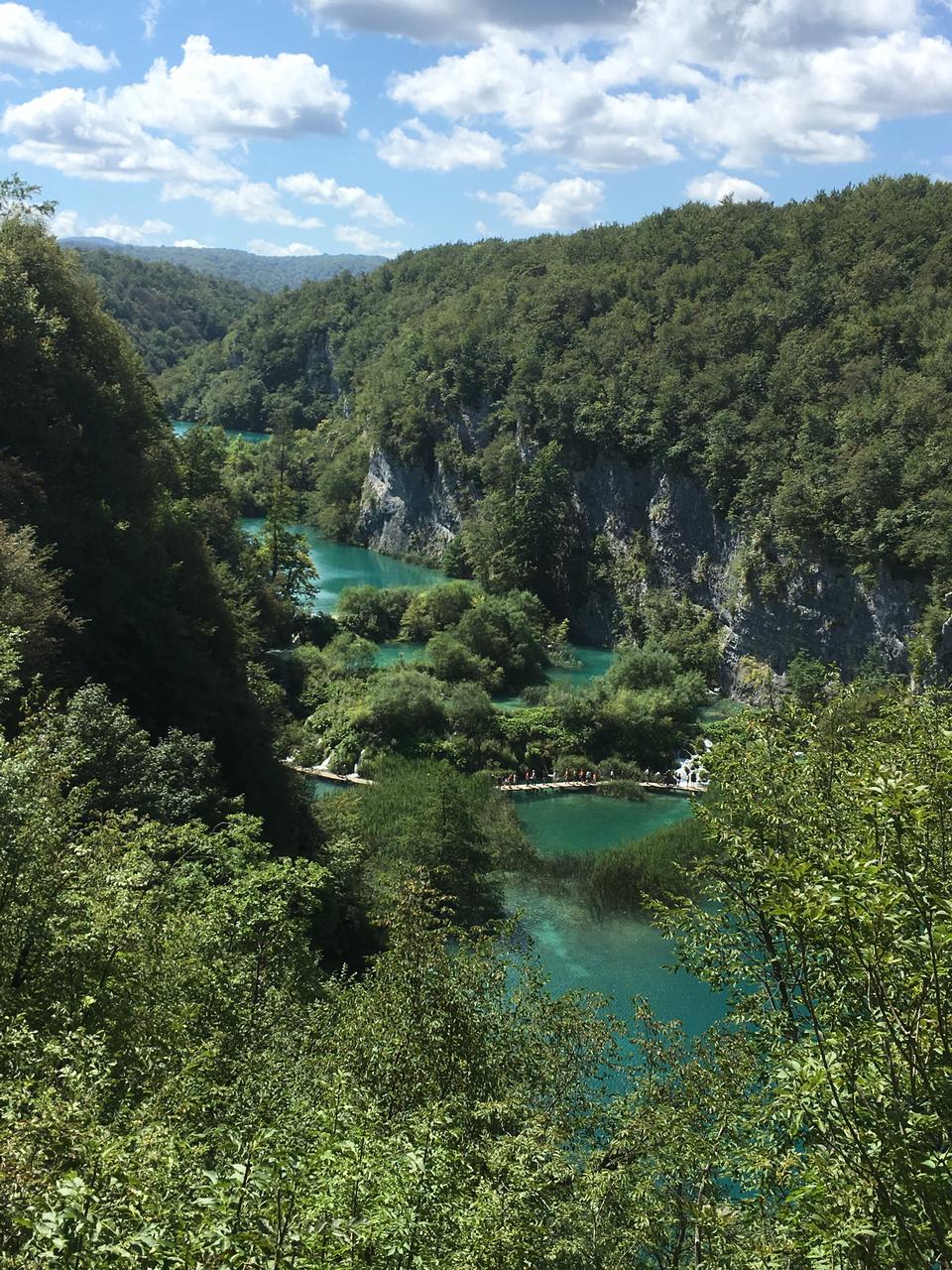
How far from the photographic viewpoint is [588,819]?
29.1m

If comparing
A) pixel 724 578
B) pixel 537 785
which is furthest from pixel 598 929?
pixel 724 578

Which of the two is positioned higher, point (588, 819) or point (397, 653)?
point (397, 653)

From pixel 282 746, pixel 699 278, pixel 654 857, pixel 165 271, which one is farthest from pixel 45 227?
pixel 165 271

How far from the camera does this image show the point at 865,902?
4.90m

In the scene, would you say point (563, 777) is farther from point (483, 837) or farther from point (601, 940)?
point (601, 940)

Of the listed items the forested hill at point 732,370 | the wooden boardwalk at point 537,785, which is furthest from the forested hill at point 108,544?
the forested hill at point 732,370

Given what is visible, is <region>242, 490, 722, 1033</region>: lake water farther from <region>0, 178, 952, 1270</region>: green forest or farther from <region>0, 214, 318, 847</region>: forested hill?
<region>0, 214, 318, 847</region>: forested hill

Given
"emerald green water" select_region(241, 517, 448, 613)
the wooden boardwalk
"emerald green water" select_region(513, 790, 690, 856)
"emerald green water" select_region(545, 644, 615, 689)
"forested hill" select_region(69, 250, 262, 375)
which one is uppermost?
"forested hill" select_region(69, 250, 262, 375)

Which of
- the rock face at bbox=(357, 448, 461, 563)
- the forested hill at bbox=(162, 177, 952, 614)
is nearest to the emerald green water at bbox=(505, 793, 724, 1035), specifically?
the forested hill at bbox=(162, 177, 952, 614)

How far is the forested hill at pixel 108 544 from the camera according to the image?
67.4ft

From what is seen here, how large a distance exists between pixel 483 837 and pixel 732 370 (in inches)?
1314

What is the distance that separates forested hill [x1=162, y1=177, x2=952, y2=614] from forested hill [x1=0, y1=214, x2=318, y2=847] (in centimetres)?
2501

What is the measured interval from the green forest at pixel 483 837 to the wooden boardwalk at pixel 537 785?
44 cm

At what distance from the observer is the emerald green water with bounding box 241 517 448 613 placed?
190 ft
